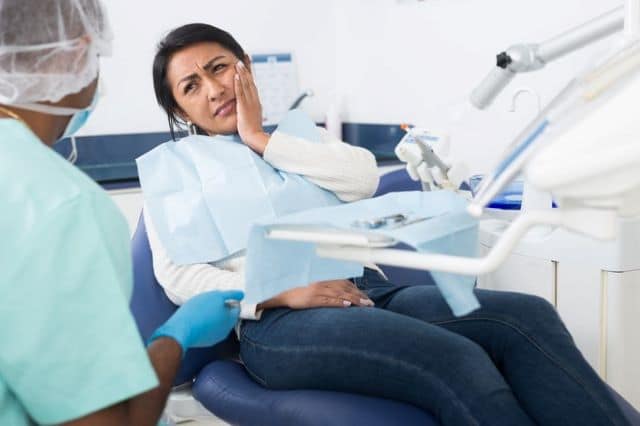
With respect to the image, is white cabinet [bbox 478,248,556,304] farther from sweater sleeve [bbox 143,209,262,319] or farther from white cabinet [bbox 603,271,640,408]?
sweater sleeve [bbox 143,209,262,319]

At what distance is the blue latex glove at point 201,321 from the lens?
1165 mm

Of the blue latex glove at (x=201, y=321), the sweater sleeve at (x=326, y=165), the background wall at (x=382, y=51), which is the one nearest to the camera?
the blue latex glove at (x=201, y=321)

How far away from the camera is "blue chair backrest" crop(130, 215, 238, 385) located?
1.64 m

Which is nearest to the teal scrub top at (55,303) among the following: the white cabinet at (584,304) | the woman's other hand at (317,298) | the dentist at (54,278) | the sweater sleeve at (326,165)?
the dentist at (54,278)

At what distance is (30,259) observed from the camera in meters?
0.89

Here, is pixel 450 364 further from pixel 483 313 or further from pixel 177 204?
pixel 177 204

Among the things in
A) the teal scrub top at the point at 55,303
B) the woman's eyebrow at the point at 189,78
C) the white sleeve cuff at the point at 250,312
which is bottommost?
the white sleeve cuff at the point at 250,312

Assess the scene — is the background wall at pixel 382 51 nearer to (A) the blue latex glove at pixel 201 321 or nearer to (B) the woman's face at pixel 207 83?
(B) the woman's face at pixel 207 83

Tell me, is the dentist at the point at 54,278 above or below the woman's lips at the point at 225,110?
below

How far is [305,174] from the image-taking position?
5.70ft

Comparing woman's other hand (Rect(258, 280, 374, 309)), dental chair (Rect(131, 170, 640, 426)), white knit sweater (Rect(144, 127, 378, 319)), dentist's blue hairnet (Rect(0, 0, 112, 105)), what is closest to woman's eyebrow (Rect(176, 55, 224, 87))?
white knit sweater (Rect(144, 127, 378, 319))

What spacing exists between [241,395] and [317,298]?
238 millimetres

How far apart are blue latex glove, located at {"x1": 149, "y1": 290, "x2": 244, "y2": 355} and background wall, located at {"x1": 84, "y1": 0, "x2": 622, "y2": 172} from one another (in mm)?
934

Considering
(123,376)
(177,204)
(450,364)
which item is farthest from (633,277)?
(123,376)
